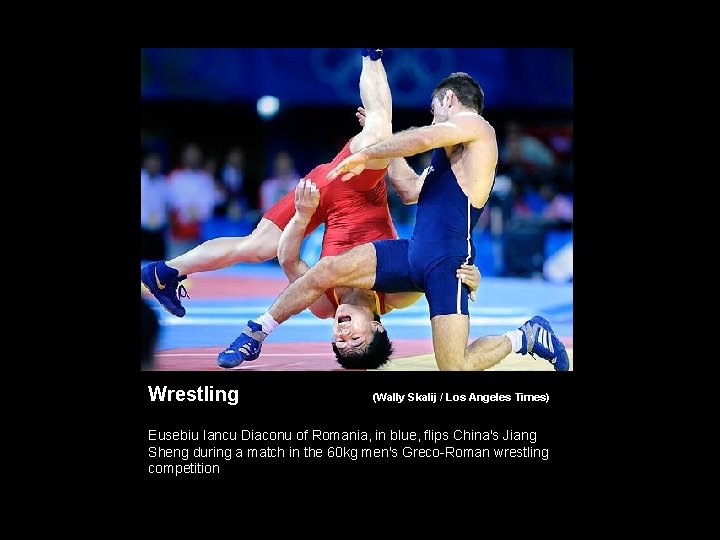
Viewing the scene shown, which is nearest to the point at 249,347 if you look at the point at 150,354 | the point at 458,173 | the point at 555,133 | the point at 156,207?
the point at 150,354

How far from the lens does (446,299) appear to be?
16.2ft

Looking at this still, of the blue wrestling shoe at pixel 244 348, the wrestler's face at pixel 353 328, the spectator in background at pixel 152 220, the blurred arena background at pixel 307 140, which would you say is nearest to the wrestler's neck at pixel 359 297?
the wrestler's face at pixel 353 328

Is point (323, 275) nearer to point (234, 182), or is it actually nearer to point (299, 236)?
point (299, 236)

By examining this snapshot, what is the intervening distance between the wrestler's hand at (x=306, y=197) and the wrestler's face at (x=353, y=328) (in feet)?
1.98

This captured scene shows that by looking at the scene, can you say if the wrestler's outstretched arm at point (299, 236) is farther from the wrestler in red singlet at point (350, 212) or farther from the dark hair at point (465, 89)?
the dark hair at point (465, 89)

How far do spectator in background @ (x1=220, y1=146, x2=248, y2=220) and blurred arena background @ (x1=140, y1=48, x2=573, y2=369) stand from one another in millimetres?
15

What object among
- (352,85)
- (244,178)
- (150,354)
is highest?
(352,85)

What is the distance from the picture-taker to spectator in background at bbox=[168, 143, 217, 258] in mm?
11234

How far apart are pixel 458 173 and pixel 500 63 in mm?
6515

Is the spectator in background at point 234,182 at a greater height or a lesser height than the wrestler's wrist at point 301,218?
greater

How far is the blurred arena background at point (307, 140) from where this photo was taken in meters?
10.5

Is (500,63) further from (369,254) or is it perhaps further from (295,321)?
(369,254)

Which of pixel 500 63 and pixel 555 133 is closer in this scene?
pixel 500 63

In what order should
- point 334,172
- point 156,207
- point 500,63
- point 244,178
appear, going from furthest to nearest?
point 244,178, point 500,63, point 156,207, point 334,172
